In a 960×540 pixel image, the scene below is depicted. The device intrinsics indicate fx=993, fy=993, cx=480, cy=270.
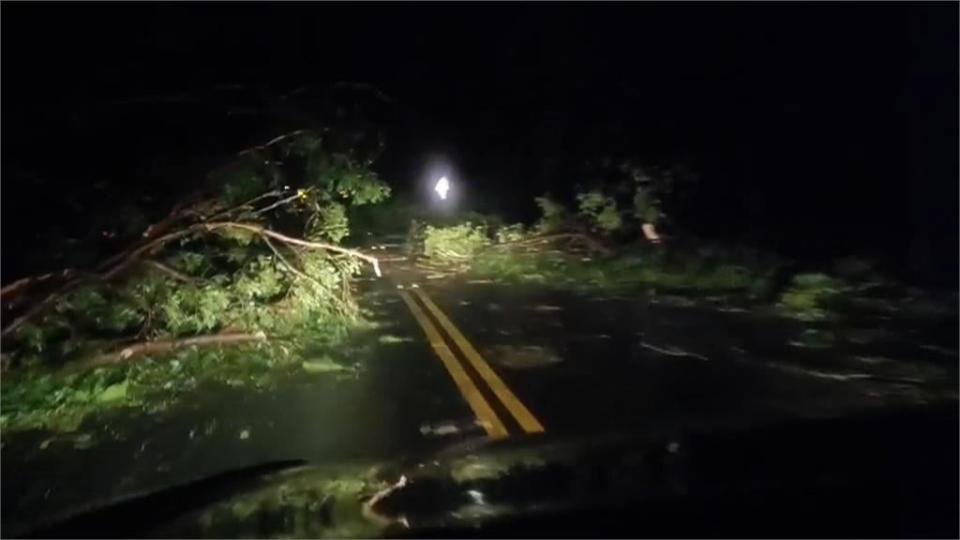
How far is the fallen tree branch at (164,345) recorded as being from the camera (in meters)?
9.45

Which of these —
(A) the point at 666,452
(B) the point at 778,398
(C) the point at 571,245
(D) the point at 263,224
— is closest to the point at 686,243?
(C) the point at 571,245

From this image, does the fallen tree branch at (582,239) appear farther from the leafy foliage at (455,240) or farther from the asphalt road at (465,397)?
the asphalt road at (465,397)

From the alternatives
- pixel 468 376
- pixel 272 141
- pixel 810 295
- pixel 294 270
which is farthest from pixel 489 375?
pixel 810 295

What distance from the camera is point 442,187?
13109 millimetres

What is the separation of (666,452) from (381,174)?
7.80 m

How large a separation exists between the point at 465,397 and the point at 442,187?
5.31 meters

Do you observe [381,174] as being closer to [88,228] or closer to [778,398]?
[88,228]

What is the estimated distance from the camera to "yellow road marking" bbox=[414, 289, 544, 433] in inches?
285

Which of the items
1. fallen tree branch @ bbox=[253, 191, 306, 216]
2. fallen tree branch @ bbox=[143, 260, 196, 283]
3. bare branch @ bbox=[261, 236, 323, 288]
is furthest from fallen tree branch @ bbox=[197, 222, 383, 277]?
fallen tree branch @ bbox=[143, 260, 196, 283]

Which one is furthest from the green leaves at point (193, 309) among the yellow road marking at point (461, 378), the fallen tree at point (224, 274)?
the yellow road marking at point (461, 378)

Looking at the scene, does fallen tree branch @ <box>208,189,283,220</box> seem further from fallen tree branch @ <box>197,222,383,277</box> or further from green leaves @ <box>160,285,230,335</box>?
green leaves @ <box>160,285,230,335</box>

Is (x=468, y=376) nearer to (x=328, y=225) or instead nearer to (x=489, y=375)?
(x=489, y=375)

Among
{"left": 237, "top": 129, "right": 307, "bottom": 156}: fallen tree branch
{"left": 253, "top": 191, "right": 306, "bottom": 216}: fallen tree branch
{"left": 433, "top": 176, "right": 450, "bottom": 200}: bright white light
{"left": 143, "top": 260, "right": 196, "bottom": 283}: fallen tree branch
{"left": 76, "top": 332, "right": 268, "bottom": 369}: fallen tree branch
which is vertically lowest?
{"left": 76, "top": 332, "right": 268, "bottom": 369}: fallen tree branch

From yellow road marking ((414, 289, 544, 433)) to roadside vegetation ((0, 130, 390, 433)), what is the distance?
1242mm
